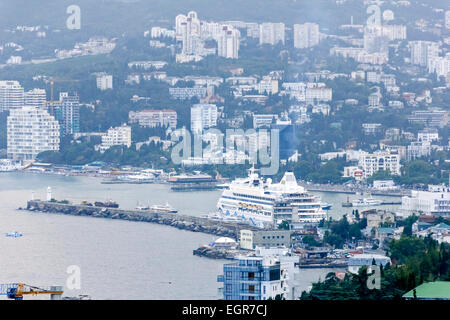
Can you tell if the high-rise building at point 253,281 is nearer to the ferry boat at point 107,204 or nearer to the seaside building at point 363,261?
the seaside building at point 363,261

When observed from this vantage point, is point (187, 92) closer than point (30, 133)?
No

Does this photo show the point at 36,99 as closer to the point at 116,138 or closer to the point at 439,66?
the point at 116,138

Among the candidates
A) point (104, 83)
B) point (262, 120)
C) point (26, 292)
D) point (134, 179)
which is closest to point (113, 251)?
point (26, 292)

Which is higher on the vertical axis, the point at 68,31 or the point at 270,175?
the point at 68,31

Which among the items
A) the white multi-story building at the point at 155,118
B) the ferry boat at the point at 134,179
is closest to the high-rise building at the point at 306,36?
the white multi-story building at the point at 155,118

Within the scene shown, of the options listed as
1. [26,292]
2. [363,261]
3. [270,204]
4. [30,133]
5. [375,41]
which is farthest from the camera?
[375,41]
